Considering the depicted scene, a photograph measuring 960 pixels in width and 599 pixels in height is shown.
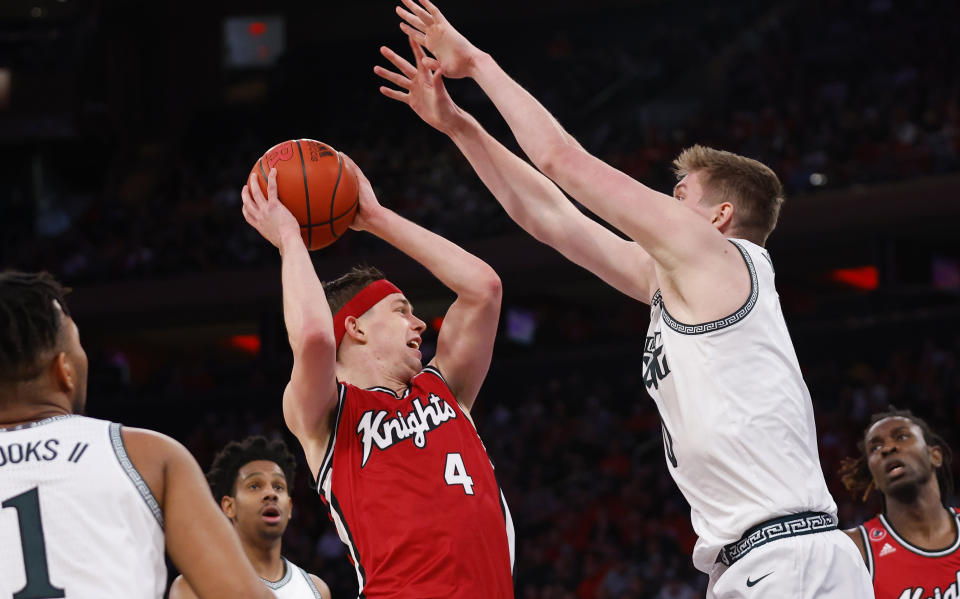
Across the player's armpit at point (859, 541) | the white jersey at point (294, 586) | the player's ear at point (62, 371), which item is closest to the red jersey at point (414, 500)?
the player's ear at point (62, 371)

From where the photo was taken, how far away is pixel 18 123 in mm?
22344

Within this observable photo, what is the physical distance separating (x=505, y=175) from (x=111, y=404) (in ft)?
52.5

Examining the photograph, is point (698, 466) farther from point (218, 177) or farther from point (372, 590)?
point (218, 177)

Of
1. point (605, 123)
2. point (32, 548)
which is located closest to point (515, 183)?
point (32, 548)

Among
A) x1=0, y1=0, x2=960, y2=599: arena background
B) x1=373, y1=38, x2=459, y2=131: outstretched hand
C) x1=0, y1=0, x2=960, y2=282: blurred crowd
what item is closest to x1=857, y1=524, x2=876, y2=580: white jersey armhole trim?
x1=373, y1=38, x2=459, y2=131: outstretched hand

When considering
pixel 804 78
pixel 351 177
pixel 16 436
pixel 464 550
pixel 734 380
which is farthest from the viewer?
pixel 804 78

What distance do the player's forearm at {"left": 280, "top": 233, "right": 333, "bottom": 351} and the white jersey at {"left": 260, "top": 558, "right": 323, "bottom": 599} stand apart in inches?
84.6

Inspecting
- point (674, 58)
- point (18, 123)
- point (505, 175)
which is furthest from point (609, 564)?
point (18, 123)

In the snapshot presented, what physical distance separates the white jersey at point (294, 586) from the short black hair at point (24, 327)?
3.01 meters

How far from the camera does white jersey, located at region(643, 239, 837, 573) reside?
3.18 meters

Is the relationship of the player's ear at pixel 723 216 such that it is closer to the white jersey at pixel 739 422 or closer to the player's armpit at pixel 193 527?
the white jersey at pixel 739 422

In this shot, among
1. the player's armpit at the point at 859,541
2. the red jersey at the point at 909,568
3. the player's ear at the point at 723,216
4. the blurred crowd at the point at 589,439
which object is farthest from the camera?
the blurred crowd at the point at 589,439

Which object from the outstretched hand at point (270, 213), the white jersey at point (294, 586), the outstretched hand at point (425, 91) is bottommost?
the white jersey at point (294, 586)

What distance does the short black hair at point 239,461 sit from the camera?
5703mm
